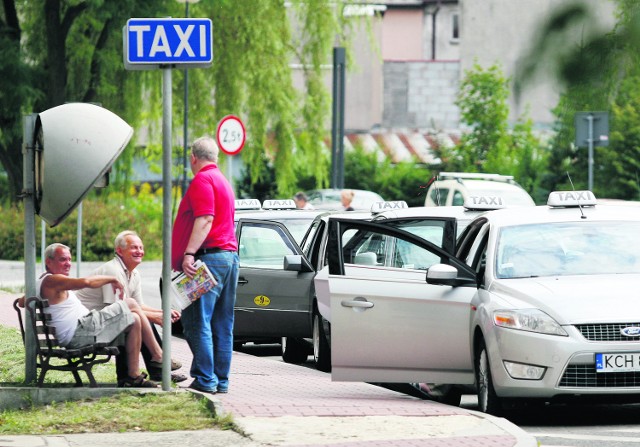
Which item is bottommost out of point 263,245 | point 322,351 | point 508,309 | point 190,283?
point 322,351

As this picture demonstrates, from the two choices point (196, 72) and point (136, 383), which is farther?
point (196, 72)

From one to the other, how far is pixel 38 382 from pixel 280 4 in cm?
2936

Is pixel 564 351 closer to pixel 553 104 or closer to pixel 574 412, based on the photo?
pixel 574 412

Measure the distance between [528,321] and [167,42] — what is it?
301cm

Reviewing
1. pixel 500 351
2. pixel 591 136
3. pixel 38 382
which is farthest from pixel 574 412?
pixel 591 136

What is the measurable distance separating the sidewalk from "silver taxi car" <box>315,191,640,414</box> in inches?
14.5

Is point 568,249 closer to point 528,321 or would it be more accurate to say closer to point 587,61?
point 528,321

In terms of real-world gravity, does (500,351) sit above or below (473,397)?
above

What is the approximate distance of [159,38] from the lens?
948 centimetres

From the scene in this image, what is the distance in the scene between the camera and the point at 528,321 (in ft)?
30.4

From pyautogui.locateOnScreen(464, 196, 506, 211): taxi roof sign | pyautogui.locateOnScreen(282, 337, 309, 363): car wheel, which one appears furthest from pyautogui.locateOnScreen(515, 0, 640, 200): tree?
pyautogui.locateOnScreen(282, 337, 309, 363): car wheel

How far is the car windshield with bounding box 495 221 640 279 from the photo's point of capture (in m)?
10.1

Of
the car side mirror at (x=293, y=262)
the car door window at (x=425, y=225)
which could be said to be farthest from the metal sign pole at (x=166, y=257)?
the car side mirror at (x=293, y=262)

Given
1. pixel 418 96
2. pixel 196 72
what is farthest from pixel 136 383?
pixel 418 96
